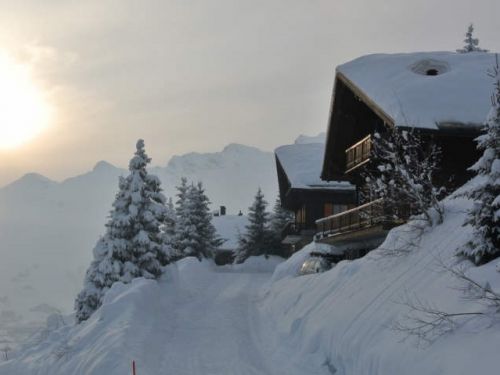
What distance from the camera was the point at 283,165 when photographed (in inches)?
1959

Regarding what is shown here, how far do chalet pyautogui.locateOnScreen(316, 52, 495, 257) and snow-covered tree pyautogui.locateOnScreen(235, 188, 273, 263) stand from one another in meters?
26.1

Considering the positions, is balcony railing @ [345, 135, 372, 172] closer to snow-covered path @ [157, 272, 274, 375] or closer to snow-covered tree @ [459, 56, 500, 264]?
snow-covered path @ [157, 272, 274, 375]

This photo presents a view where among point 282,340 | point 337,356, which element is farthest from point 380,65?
point 337,356

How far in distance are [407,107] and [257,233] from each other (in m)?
37.7

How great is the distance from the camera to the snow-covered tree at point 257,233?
56875 mm

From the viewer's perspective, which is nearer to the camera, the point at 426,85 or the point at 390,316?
the point at 390,316

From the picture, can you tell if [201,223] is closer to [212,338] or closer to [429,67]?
[429,67]

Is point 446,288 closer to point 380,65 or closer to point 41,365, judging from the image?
point 41,365

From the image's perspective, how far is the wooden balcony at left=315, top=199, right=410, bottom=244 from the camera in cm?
1891

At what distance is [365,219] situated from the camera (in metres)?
23.5

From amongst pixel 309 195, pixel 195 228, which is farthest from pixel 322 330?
pixel 195 228

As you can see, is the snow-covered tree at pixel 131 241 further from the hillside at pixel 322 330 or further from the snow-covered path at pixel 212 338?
the hillside at pixel 322 330

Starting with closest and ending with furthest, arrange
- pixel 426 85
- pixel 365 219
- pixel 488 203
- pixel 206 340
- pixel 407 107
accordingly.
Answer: pixel 488 203
pixel 206 340
pixel 407 107
pixel 426 85
pixel 365 219

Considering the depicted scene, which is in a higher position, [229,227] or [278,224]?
[229,227]
